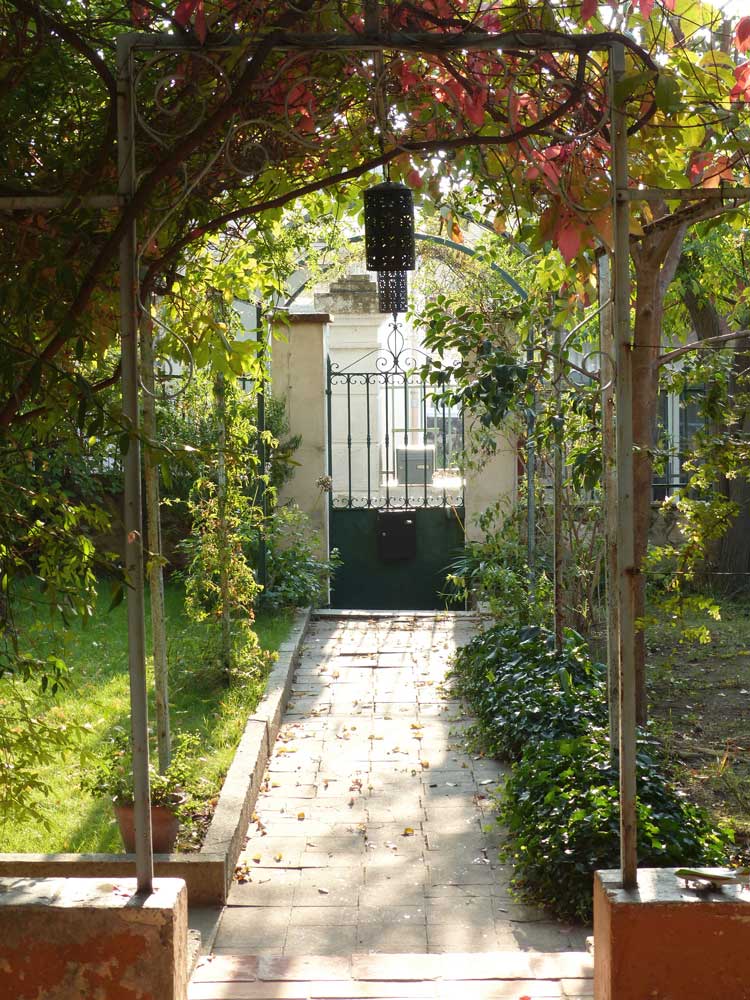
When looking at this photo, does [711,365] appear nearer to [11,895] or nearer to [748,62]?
[748,62]

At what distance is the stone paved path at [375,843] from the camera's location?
4.16 metres

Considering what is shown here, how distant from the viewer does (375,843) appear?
519 centimetres

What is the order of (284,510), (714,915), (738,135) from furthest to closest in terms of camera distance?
(284,510) < (738,135) < (714,915)

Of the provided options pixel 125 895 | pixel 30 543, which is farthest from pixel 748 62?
pixel 125 895

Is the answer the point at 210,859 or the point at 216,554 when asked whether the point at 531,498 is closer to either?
the point at 216,554

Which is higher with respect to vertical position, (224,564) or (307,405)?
(307,405)

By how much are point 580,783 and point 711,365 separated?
2.38 meters

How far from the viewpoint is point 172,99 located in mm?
3137

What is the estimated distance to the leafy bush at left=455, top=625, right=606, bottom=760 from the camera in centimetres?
586

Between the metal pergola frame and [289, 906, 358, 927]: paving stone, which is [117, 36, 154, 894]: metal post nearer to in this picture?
the metal pergola frame

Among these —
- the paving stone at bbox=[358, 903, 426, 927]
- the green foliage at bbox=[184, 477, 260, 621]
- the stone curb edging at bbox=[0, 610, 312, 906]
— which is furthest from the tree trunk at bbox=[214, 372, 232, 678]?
the paving stone at bbox=[358, 903, 426, 927]

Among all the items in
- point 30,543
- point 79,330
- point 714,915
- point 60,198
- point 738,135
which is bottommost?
point 714,915

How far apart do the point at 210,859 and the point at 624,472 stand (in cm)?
259

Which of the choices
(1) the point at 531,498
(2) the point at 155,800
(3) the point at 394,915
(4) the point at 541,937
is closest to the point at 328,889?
(3) the point at 394,915
